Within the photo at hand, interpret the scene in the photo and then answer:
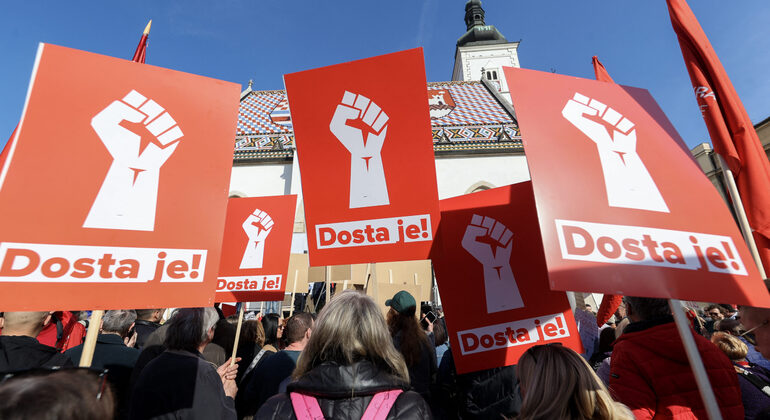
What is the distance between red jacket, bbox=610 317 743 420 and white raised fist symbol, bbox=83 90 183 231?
2093 mm

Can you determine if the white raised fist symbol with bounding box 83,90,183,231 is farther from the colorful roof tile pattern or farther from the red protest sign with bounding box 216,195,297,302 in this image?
the colorful roof tile pattern

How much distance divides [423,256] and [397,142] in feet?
2.39

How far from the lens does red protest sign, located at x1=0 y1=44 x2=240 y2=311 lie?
1328mm

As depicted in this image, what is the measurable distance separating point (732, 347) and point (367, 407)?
253 cm

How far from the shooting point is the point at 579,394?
1251 millimetres

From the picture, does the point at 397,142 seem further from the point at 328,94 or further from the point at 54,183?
the point at 54,183

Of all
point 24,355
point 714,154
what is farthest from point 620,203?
point 714,154

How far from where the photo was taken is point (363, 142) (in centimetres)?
234

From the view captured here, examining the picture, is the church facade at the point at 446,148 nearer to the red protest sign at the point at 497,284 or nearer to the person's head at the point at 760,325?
the red protest sign at the point at 497,284

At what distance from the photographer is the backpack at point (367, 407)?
115 cm

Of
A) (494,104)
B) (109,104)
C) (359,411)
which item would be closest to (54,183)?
(109,104)

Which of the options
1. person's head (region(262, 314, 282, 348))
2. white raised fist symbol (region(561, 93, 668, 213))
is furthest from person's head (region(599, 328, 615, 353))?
person's head (region(262, 314, 282, 348))

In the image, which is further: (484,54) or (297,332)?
(484,54)

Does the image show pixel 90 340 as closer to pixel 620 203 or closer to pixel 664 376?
pixel 620 203
